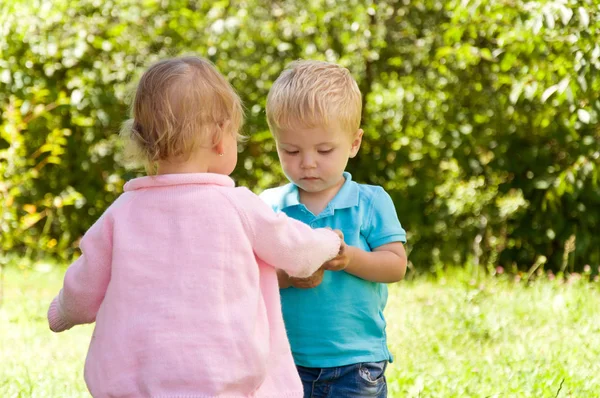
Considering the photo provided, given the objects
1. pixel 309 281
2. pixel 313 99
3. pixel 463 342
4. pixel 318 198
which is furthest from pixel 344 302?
pixel 463 342

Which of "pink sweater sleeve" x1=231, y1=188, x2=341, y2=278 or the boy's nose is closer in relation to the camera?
"pink sweater sleeve" x1=231, y1=188, x2=341, y2=278

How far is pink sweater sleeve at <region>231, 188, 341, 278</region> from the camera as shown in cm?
219

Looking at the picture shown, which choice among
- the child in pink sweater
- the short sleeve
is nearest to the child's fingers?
the child in pink sweater

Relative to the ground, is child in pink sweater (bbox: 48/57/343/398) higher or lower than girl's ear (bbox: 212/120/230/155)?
lower

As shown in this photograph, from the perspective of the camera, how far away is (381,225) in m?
2.66

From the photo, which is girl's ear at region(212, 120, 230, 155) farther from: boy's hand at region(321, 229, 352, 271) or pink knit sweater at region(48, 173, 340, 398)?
boy's hand at region(321, 229, 352, 271)

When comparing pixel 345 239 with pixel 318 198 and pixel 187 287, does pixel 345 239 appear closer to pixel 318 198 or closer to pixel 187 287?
pixel 318 198

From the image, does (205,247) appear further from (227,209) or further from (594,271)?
(594,271)

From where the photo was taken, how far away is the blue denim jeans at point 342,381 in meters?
2.61

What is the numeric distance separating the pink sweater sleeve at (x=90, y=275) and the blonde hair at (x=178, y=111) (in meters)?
0.21

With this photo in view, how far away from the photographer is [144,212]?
7.28 ft

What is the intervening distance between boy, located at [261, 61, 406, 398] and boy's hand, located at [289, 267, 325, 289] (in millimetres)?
18

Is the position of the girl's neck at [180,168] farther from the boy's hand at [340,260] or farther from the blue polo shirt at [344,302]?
the blue polo shirt at [344,302]

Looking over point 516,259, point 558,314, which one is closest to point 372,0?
point 516,259
